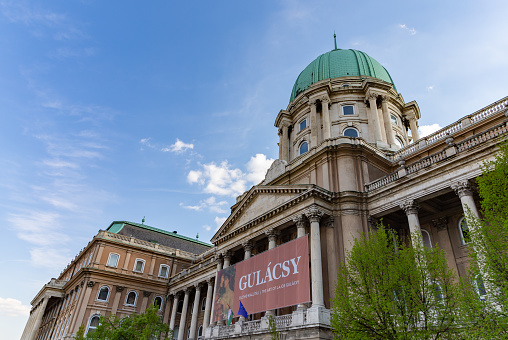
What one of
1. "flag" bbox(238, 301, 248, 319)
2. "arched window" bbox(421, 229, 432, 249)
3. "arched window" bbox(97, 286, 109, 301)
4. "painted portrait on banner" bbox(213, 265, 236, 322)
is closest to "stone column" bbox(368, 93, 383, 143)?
"arched window" bbox(421, 229, 432, 249)

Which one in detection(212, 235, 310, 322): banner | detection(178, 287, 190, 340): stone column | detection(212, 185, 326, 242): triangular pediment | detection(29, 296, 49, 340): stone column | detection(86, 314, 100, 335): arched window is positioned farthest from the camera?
detection(29, 296, 49, 340): stone column

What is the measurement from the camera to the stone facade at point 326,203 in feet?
67.4

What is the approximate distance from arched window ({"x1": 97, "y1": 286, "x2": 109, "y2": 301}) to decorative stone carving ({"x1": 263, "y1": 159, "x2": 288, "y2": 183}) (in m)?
24.9

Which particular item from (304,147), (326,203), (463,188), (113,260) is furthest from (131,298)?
(463,188)

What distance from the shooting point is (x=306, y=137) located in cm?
3938

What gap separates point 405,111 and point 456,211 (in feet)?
72.9

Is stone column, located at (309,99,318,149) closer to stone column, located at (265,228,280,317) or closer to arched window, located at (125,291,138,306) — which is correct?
stone column, located at (265,228,280,317)

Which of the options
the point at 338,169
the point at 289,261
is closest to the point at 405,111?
the point at 338,169

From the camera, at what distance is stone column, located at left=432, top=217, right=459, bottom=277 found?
69.4 ft

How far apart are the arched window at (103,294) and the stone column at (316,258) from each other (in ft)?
101

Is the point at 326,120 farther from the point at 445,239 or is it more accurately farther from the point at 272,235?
the point at 445,239

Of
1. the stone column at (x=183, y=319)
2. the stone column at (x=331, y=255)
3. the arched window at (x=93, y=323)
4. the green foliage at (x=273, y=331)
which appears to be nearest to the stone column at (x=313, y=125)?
the stone column at (x=331, y=255)

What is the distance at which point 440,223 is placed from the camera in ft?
74.1

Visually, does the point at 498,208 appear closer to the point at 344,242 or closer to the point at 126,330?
the point at 344,242
